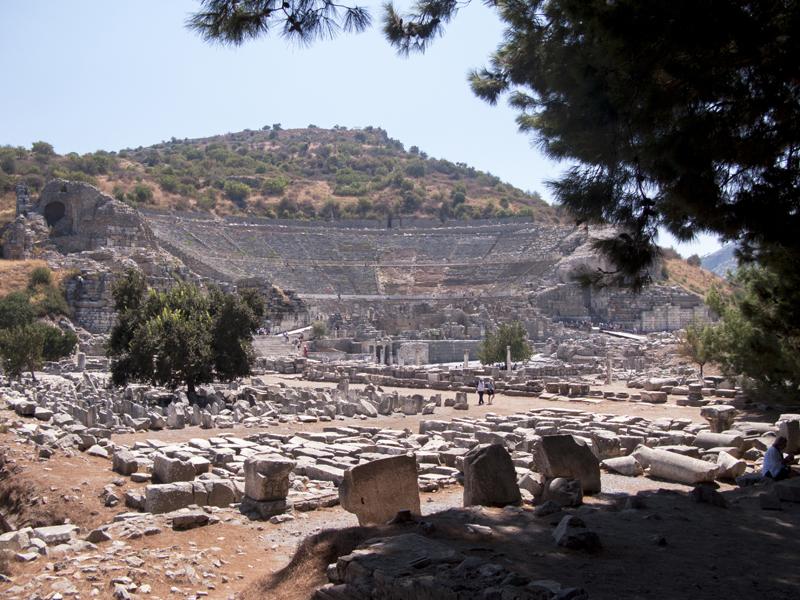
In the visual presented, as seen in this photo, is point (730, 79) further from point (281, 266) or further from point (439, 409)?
point (281, 266)

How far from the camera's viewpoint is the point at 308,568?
501 cm

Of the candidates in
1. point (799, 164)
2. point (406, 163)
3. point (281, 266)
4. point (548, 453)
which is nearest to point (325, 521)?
point (548, 453)

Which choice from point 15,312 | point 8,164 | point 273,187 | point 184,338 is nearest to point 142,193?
point 8,164

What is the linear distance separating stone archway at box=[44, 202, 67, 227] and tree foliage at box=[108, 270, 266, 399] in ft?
111

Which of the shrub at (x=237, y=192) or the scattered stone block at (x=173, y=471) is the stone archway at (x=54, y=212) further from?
the scattered stone block at (x=173, y=471)

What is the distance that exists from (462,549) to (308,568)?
129cm

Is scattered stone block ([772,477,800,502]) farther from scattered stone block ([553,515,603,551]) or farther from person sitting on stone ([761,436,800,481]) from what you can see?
scattered stone block ([553,515,603,551])

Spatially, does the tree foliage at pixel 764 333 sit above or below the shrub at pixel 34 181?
below

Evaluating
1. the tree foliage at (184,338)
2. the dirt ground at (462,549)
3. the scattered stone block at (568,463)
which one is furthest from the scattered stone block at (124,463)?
the tree foliage at (184,338)

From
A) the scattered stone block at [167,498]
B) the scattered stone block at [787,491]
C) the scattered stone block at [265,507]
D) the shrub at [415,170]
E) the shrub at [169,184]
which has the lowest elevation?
the scattered stone block at [265,507]

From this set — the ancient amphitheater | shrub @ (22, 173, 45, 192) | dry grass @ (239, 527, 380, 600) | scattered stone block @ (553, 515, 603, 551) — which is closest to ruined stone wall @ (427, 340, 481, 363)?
the ancient amphitheater

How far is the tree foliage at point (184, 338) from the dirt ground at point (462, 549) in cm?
881

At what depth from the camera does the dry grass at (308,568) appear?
15.8 ft

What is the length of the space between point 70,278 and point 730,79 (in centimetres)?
3853
